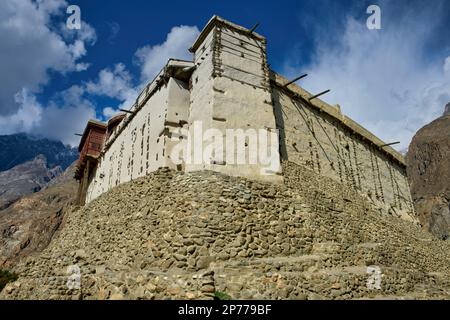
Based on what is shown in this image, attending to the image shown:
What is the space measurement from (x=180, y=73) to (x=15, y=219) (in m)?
49.8

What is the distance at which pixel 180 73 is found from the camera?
14805mm

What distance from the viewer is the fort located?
1262 centimetres

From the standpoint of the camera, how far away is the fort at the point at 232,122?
41.4ft

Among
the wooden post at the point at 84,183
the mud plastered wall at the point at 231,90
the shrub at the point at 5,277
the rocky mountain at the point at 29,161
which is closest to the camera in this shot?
the mud plastered wall at the point at 231,90

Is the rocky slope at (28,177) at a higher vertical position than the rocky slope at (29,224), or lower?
higher

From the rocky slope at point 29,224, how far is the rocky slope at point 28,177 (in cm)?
5028

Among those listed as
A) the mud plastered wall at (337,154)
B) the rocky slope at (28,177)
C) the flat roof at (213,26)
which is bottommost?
the mud plastered wall at (337,154)

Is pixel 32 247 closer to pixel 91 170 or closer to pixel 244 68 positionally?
pixel 91 170

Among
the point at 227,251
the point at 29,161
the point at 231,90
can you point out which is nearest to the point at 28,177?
the point at 29,161

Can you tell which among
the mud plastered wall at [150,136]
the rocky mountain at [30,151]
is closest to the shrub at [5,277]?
the mud plastered wall at [150,136]

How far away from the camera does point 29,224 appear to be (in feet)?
155

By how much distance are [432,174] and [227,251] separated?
209 feet

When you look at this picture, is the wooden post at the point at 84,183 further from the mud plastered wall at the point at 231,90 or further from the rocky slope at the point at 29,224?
the rocky slope at the point at 29,224

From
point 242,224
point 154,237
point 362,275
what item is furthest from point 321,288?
point 154,237
